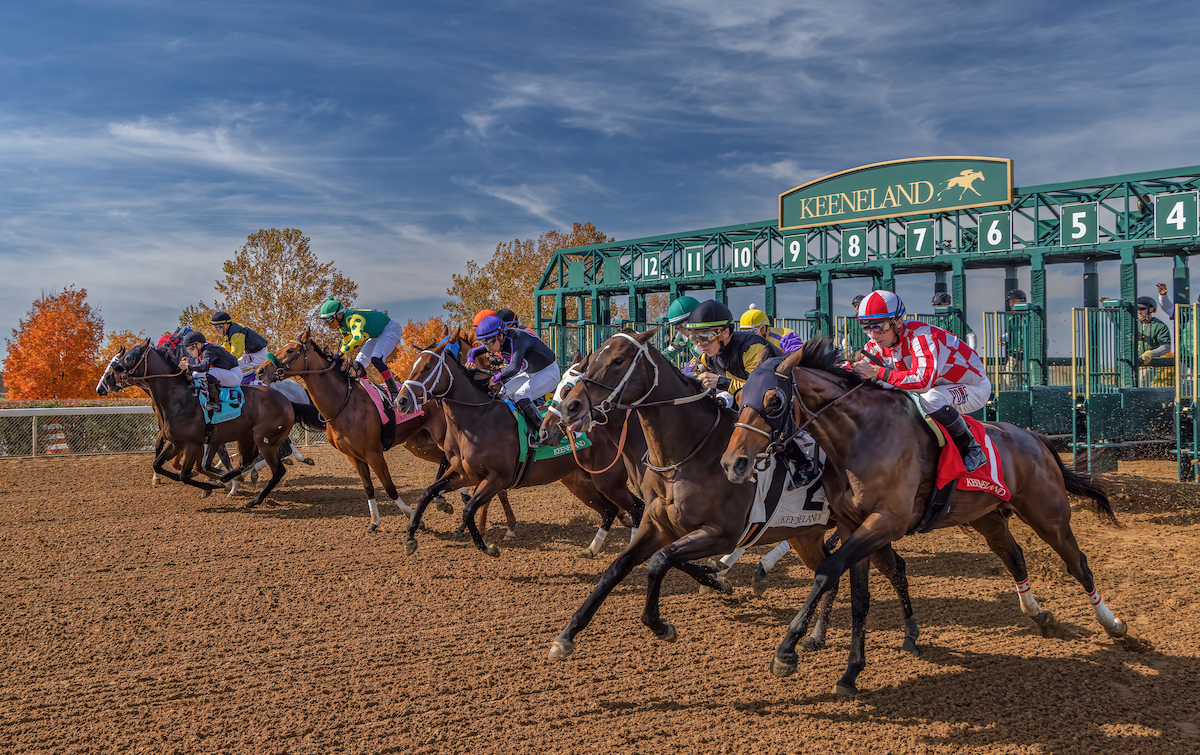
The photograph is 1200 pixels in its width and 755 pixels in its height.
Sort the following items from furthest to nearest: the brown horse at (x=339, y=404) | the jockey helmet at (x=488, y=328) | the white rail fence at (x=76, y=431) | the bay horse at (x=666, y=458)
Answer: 1. the white rail fence at (x=76, y=431)
2. the brown horse at (x=339, y=404)
3. the jockey helmet at (x=488, y=328)
4. the bay horse at (x=666, y=458)

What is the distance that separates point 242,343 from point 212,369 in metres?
0.46

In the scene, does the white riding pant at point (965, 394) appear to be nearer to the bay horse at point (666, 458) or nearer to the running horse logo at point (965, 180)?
the bay horse at point (666, 458)

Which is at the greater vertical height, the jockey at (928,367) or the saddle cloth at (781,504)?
the jockey at (928,367)

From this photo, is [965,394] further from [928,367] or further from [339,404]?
[339,404]

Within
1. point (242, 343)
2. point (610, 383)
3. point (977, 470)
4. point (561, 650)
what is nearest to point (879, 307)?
point (977, 470)

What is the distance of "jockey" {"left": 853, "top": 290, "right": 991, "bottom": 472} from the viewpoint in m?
3.82

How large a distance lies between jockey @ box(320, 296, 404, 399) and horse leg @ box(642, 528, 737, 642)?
4.79 m

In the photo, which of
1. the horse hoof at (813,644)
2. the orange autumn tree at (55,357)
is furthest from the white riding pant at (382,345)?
the orange autumn tree at (55,357)

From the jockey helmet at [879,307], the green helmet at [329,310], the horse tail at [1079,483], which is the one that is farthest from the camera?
the green helmet at [329,310]

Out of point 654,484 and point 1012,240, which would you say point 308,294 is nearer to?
point 1012,240

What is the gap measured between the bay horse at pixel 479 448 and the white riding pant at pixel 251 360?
4.31m

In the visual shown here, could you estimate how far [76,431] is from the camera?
13.2 meters

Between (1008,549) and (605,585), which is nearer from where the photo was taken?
(605,585)

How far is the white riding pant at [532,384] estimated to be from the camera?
638cm
